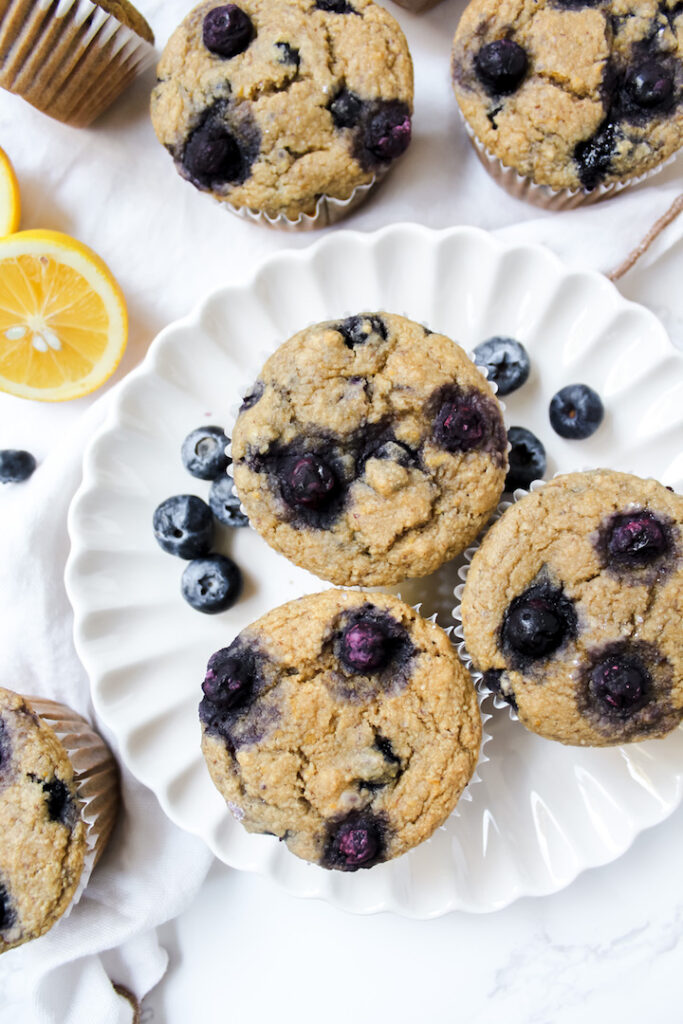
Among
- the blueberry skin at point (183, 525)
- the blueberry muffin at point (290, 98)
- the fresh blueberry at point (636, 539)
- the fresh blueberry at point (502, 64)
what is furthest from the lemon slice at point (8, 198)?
the fresh blueberry at point (636, 539)

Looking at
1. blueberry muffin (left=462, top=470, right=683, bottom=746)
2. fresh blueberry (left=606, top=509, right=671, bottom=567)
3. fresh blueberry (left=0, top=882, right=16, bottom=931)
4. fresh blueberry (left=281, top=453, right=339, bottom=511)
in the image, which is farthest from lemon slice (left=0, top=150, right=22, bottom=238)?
fresh blueberry (left=606, top=509, right=671, bottom=567)

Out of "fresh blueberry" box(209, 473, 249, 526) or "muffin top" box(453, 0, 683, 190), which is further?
"fresh blueberry" box(209, 473, 249, 526)

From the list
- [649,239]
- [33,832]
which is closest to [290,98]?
[649,239]

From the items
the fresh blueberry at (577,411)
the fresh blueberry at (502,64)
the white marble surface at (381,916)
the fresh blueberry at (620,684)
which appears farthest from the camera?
the white marble surface at (381,916)

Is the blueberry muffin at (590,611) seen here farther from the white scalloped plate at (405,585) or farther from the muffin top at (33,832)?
the muffin top at (33,832)

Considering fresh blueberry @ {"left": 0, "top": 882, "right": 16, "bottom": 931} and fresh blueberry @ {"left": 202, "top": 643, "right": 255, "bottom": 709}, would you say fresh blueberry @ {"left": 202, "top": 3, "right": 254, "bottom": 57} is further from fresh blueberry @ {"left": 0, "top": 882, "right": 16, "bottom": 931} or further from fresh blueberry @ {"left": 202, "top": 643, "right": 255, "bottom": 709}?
fresh blueberry @ {"left": 0, "top": 882, "right": 16, "bottom": 931}

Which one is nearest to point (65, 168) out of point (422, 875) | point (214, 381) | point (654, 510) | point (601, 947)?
point (214, 381)

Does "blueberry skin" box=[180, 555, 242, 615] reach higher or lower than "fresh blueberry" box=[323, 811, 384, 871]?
higher
